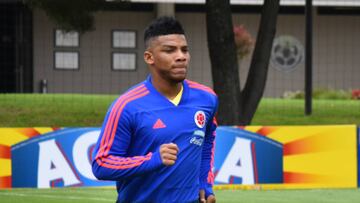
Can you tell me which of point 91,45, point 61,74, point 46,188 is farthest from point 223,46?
point 91,45

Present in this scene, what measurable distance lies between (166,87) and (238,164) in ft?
30.7

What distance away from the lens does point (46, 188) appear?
1404cm

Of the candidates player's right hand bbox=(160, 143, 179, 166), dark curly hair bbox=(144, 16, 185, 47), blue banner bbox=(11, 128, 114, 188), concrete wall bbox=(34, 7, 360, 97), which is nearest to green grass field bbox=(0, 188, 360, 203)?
blue banner bbox=(11, 128, 114, 188)

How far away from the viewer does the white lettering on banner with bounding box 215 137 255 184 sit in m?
14.3

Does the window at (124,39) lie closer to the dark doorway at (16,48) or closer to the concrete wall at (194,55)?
the concrete wall at (194,55)

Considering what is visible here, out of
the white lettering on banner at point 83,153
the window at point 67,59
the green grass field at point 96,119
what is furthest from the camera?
the window at point 67,59

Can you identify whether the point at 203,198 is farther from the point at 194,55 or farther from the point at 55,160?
the point at 194,55

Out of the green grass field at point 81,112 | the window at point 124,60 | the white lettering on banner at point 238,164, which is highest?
the window at point 124,60

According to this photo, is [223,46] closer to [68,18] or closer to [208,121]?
[68,18]

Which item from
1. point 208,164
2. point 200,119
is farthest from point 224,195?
point 200,119

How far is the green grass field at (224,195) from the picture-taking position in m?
13.1

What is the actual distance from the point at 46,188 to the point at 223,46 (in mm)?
5306

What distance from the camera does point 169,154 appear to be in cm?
488

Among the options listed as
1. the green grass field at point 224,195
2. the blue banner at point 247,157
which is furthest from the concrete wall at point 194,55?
the green grass field at point 224,195
